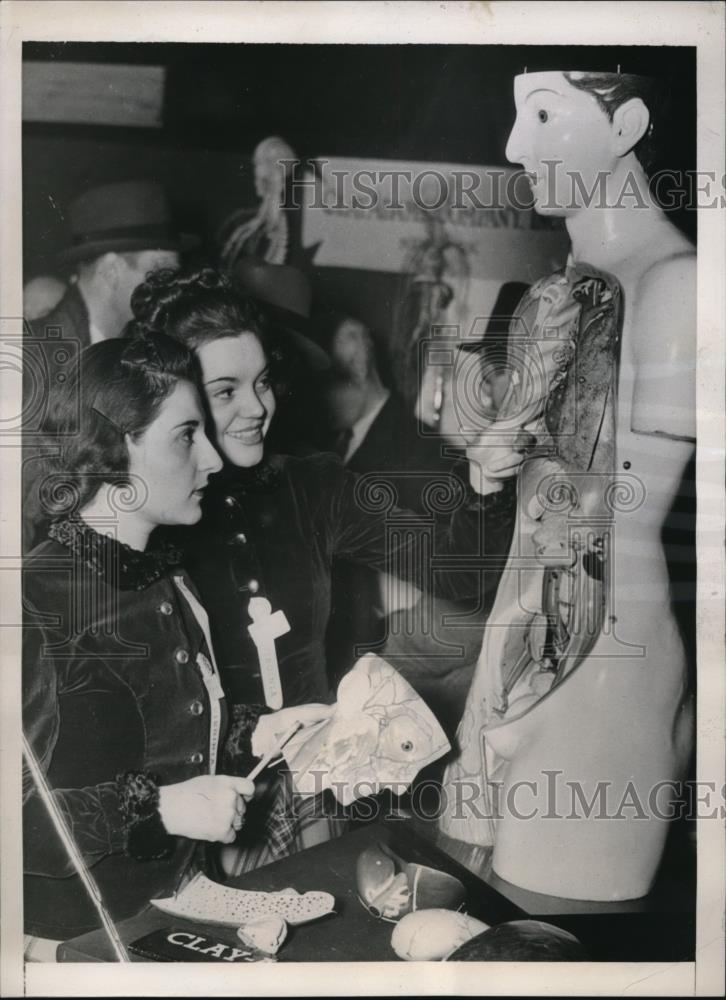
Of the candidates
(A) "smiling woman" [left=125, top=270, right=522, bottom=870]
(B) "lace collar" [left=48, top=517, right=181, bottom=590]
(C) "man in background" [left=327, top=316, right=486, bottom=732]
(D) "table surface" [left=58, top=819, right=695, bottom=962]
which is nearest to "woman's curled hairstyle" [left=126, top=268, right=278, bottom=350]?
(A) "smiling woman" [left=125, top=270, right=522, bottom=870]

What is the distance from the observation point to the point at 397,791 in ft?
5.51

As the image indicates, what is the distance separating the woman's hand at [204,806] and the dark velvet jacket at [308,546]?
147 mm

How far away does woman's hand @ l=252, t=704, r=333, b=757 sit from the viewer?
5.46ft

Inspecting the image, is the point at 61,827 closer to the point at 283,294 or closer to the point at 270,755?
the point at 270,755

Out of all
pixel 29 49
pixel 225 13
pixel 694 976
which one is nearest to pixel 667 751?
pixel 694 976

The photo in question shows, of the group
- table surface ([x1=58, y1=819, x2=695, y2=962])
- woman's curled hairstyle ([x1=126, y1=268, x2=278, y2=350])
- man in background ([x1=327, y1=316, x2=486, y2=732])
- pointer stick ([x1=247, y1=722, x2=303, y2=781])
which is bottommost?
table surface ([x1=58, y1=819, x2=695, y2=962])

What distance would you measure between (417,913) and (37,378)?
1.10 m

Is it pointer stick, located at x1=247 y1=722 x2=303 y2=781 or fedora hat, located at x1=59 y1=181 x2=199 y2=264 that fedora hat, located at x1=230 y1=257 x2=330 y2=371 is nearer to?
fedora hat, located at x1=59 y1=181 x2=199 y2=264

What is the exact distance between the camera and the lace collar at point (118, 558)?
1.65 m

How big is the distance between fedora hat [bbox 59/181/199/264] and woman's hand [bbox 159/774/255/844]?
0.89 meters

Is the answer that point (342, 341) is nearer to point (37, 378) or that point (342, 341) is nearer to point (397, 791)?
point (37, 378)

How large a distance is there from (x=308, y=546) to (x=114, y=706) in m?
0.42

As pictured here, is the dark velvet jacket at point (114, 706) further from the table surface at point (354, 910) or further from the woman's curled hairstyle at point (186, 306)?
the woman's curled hairstyle at point (186, 306)

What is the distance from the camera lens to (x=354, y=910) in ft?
5.50
